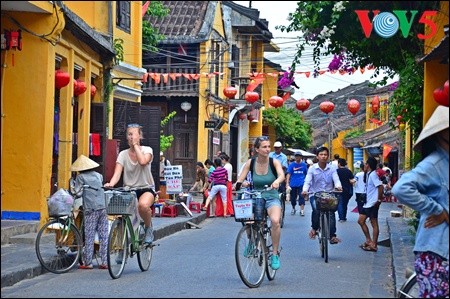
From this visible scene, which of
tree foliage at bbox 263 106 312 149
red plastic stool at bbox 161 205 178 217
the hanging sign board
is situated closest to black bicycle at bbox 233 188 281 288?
red plastic stool at bbox 161 205 178 217

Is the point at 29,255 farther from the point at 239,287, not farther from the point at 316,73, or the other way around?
the point at 316,73

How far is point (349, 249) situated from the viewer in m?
16.8

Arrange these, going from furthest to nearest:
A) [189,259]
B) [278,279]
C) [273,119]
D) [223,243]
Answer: [273,119]
[223,243]
[189,259]
[278,279]

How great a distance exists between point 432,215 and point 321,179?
311 inches

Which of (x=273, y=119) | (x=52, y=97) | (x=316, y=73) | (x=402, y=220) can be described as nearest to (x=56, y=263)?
(x=52, y=97)

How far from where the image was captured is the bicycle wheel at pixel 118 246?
11898 mm

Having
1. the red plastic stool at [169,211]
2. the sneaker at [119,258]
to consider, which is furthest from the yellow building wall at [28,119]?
the red plastic stool at [169,211]

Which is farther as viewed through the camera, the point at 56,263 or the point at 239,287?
the point at 56,263

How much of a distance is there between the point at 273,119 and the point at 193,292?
144 ft

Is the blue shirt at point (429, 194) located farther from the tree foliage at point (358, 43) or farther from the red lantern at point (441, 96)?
the tree foliage at point (358, 43)

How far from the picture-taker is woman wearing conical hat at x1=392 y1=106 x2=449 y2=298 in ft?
24.8

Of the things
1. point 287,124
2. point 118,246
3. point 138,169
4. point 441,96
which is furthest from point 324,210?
point 287,124

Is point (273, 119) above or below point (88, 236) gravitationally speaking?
above

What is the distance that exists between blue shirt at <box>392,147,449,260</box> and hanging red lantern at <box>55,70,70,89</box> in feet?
32.9
